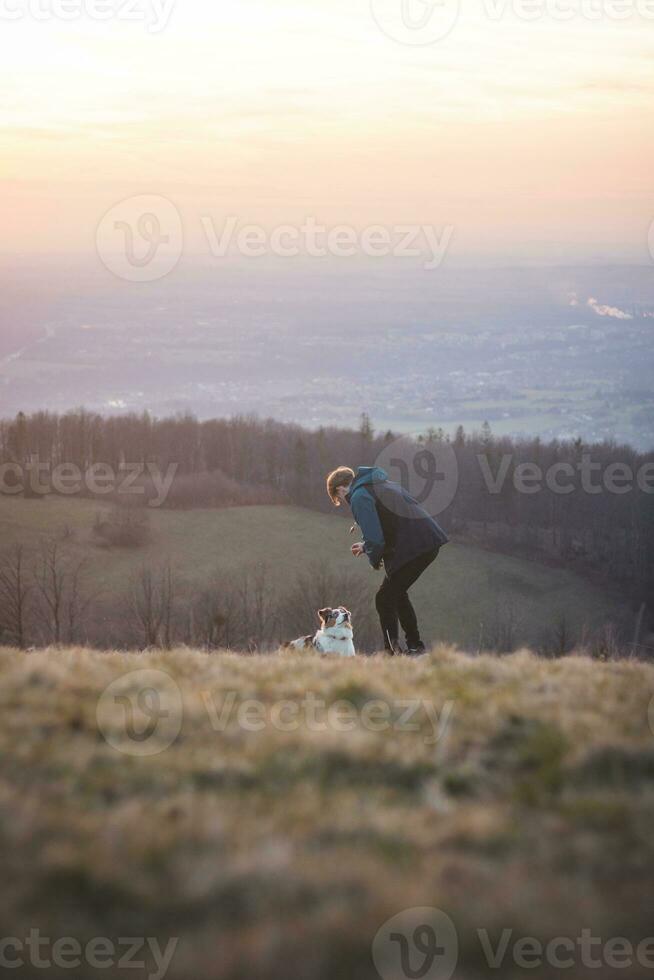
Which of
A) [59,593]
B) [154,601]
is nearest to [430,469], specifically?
[154,601]

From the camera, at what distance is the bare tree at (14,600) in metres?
59.5

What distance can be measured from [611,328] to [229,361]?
76.9m

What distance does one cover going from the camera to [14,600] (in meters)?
62.8

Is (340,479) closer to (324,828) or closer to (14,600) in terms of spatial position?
(324,828)

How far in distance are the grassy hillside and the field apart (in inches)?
2493

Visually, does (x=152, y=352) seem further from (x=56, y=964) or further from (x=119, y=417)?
(x=56, y=964)

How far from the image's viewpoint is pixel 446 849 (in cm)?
471

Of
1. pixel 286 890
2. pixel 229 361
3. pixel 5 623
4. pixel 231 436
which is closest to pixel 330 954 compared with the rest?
pixel 286 890

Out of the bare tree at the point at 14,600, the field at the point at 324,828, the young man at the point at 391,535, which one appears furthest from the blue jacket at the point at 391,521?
the bare tree at the point at 14,600

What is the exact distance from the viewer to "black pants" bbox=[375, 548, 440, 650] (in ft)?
41.1

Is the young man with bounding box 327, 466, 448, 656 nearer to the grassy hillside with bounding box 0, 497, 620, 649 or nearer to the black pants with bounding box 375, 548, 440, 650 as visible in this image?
the black pants with bounding box 375, 548, 440, 650

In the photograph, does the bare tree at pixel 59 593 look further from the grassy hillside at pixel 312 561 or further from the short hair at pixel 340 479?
the short hair at pixel 340 479

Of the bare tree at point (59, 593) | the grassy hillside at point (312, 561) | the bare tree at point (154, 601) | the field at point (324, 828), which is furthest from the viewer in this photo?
the grassy hillside at point (312, 561)

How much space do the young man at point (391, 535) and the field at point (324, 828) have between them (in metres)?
4.75
